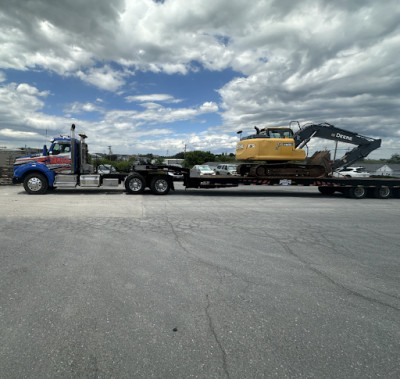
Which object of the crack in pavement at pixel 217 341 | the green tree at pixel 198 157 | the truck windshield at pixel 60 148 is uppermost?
the green tree at pixel 198 157

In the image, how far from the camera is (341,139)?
47.1 ft

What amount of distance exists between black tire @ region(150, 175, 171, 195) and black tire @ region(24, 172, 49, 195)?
521 centimetres

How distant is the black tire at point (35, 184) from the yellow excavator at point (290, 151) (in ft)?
33.5

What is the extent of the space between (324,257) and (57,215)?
7.02 m

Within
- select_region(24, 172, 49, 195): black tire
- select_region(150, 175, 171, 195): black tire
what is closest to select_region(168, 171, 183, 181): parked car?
select_region(150, 175, 171, 195): black tire

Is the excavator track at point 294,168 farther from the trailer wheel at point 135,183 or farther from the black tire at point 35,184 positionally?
the black tire at point 35,184

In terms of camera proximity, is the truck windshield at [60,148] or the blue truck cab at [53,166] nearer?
the blue truck cab at [53,166]

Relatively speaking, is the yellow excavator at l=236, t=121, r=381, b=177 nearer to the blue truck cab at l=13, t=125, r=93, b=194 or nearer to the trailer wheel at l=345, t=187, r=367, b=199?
the trailer wheel at l=345, t=187, r=367, b=199

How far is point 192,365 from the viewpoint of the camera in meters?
1.97

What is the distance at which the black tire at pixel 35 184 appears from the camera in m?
11.9

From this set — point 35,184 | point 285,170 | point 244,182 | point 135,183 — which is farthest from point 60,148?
point 285,170

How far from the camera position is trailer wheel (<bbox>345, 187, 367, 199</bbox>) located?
43.0ft

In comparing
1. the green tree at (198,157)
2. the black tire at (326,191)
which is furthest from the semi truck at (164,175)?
the green tree at (198,157)

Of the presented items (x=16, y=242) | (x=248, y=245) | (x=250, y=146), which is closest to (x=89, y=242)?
(x=16, y=242)
